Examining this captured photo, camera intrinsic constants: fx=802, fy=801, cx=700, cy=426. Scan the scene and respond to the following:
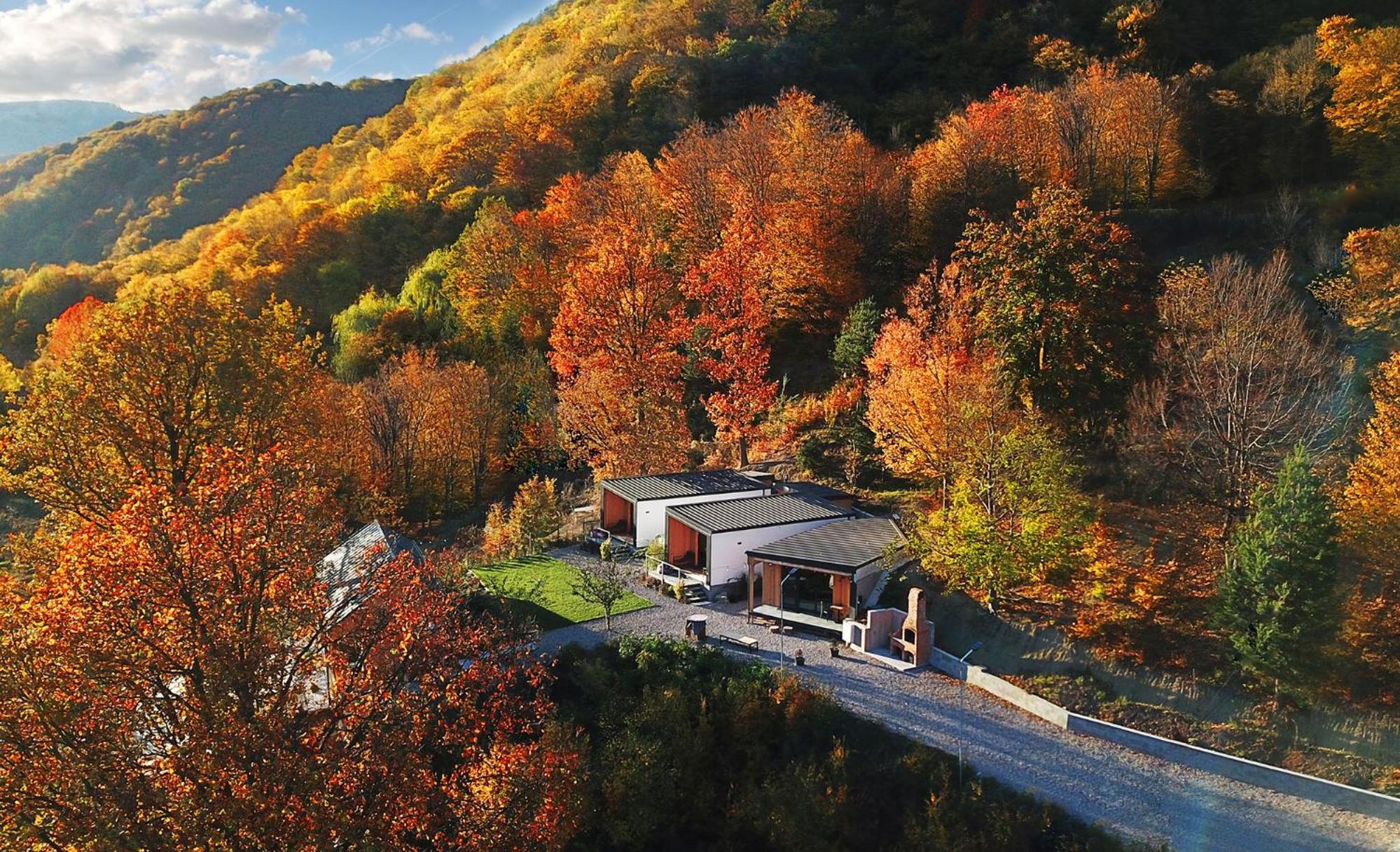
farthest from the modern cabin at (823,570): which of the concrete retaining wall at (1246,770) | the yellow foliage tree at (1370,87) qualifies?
the yellow foliage tree at (1370,87)

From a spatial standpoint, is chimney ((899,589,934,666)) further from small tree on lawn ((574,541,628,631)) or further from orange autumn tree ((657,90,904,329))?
orange autumn tree ((657,90,904,329))

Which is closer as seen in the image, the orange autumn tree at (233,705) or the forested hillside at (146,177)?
the orange autumn tree at (233,705)

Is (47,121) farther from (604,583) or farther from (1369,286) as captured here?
(1369,286)

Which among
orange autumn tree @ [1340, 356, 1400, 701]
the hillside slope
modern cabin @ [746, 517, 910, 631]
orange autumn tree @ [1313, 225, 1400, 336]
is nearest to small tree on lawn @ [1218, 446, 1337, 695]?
orange autumn tree @ [1340, 356, 1400, 701]

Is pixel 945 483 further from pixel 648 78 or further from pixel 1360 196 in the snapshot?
pixel 648 78

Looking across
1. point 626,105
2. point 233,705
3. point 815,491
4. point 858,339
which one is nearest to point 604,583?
point 815,491

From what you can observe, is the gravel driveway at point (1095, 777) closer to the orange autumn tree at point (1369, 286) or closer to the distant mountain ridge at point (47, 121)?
the orange autumn tree at point (1369, 286)
